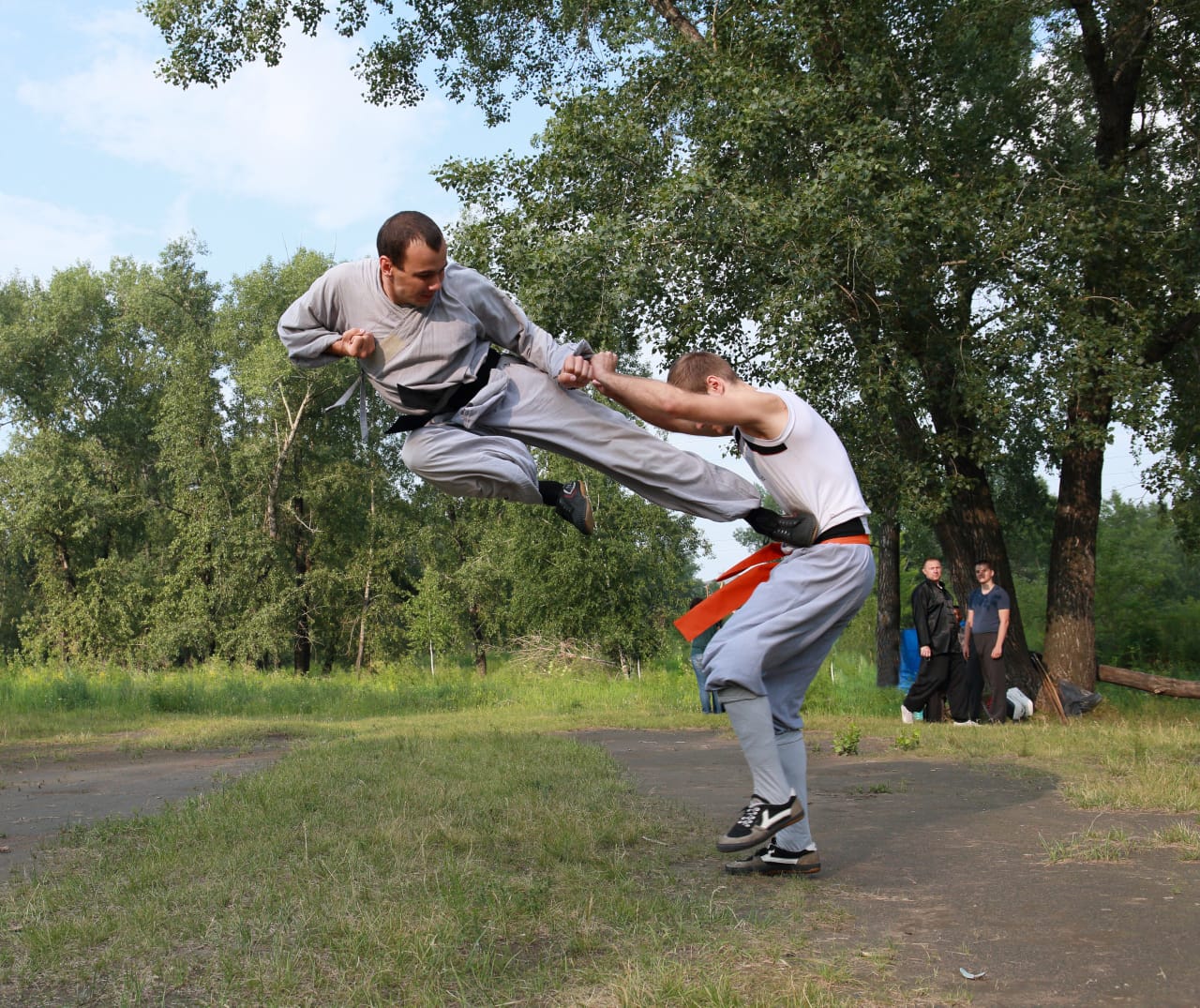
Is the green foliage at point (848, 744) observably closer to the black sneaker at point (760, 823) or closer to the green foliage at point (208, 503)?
the black sneaker at point (760, 823)

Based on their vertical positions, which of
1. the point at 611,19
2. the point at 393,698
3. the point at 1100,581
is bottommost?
the point at 393,698

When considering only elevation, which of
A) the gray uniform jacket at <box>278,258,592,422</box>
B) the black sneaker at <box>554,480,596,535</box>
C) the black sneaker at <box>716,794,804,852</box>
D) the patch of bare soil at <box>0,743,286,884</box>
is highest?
the gray uniform jacket at <box>278,258,592,422</box>

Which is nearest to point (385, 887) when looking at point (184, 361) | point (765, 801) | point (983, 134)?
point (765, 801)

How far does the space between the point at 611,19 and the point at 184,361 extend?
2710cm

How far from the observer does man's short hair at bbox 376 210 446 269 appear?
213 inches

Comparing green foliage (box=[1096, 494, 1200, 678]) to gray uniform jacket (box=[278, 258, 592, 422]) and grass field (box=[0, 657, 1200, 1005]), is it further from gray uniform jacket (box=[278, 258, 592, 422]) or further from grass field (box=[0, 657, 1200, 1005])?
gray uniform jacket (box=[278, 258, 592, 422])

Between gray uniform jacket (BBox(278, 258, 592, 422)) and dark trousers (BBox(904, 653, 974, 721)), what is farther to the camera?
dark trousers (BBox(904, 653, 974, 721))

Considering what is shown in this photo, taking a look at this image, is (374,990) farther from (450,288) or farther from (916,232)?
(916,232)

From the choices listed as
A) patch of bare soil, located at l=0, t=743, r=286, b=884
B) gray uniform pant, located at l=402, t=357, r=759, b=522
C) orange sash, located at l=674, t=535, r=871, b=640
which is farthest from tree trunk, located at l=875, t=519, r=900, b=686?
orange sash, located at l=674, t=535, r=871, b=640

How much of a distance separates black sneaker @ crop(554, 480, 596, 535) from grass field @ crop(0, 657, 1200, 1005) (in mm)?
1583

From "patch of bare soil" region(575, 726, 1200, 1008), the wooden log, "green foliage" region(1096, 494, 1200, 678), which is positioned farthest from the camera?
"green foliage" region(1096, 494, 1200, 678)

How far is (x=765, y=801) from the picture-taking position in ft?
15.7

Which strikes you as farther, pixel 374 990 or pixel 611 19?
pixel 611 19

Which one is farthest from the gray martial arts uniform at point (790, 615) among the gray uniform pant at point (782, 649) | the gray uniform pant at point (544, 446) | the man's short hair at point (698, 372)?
the gray uniform pant at point (544, 446)
